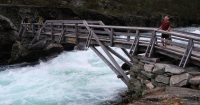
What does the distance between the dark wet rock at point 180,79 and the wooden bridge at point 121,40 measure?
727 mm

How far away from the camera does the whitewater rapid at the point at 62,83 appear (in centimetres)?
1953

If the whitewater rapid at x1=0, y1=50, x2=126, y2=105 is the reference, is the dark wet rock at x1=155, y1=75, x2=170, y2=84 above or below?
above

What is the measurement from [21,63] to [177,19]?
33614 mm

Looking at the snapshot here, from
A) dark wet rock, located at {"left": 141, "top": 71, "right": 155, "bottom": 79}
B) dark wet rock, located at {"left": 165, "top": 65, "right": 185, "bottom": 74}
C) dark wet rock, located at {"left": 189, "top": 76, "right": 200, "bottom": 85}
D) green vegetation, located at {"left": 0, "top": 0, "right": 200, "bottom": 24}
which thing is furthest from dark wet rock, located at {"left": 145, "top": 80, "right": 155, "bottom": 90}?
green vegetation, located at {"left": 0, "top": 0, "right": 200, "bottom": 24}

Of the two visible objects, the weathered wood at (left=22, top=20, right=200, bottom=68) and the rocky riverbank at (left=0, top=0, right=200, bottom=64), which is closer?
the weathered wood at (left=22, top=20, right=200, bottom=68)

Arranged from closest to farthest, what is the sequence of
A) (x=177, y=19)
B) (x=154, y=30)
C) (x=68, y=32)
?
(x=154, y=30), (x=68, y=32), (x=177, y=19)

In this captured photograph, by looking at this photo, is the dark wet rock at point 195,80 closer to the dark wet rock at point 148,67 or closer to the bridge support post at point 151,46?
the dark wet rock at point 148,67

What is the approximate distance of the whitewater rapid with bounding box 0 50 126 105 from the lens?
1953 centimetres

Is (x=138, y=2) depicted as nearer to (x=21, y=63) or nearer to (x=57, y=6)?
(x=57, y=6)

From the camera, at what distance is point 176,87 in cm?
1302

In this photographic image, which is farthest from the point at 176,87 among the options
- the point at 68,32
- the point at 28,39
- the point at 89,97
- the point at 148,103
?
the point at 28,39

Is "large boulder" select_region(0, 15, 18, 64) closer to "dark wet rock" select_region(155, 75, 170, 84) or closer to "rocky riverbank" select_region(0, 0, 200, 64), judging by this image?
"rocky riverbank" select_region(0, 0, 200, 64)

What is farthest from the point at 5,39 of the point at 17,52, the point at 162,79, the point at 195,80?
the point at 195,80

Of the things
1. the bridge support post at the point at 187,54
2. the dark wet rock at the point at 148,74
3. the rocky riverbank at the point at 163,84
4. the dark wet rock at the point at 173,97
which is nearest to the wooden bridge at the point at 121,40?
the bridge support post at the point at 187,54
